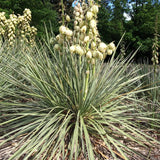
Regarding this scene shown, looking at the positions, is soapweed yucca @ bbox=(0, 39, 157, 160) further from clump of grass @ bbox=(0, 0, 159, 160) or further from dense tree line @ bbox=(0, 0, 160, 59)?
dense tree line @ bbox=(0, 0, 160, 59)

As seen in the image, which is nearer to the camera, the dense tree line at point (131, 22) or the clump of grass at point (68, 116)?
the clump of grass at point (68, 116)

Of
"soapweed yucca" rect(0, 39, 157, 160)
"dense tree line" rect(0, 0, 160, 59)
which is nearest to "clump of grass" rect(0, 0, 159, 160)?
"soapweed yucca" rect(0, 39, 157, 160)

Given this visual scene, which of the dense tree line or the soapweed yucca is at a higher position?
the dense tree line

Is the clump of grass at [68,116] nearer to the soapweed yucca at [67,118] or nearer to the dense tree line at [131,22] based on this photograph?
the soapweed yucca at [67,118]

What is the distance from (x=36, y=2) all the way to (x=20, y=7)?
975mm

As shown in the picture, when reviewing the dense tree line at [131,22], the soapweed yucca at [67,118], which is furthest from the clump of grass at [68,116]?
the dense tree line at [131,22]

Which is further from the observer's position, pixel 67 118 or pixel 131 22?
pixel 131 22

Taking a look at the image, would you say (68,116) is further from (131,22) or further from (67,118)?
(131,22)

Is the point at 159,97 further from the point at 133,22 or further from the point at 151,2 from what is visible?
the point at 151,2

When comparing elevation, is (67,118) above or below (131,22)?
below

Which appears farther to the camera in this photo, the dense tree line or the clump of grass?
the dense tree line

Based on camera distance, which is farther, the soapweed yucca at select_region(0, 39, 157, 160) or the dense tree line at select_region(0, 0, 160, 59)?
the dense tree line at select_region(0, 0, 160, 59)

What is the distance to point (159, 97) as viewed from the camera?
7.63ft

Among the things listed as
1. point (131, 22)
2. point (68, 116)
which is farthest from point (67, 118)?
point (131, 22)
